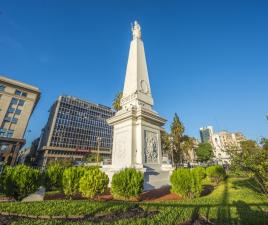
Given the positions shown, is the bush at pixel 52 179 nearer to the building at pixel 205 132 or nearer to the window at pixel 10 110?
the window at pixel 10 110

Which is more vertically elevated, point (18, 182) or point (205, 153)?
point (205, 153)

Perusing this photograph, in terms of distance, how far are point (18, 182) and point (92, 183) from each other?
10.9 feet

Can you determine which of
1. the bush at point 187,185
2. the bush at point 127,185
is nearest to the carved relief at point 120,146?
the bush at point 127,185

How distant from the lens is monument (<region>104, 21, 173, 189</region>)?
12.0 m

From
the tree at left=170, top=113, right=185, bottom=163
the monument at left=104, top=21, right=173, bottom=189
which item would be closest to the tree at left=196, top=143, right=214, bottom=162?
the tree at left=170, top=113, right=185, bottom=163

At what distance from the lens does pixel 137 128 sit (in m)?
12.8

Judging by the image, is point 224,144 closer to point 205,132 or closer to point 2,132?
point 2,132

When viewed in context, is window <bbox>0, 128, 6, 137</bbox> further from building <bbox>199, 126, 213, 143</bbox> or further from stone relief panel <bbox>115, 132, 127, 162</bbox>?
building <bbox>199, 126, 213, 143</bbox>

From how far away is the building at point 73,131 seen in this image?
2539 inches

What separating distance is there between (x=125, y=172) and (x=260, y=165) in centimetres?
586

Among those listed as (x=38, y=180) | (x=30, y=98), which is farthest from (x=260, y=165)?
(x=30, y=98)

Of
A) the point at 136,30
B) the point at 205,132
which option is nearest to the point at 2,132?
the point at 136,30

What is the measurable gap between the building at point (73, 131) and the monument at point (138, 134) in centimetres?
5488

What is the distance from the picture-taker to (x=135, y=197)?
26.8 ft
